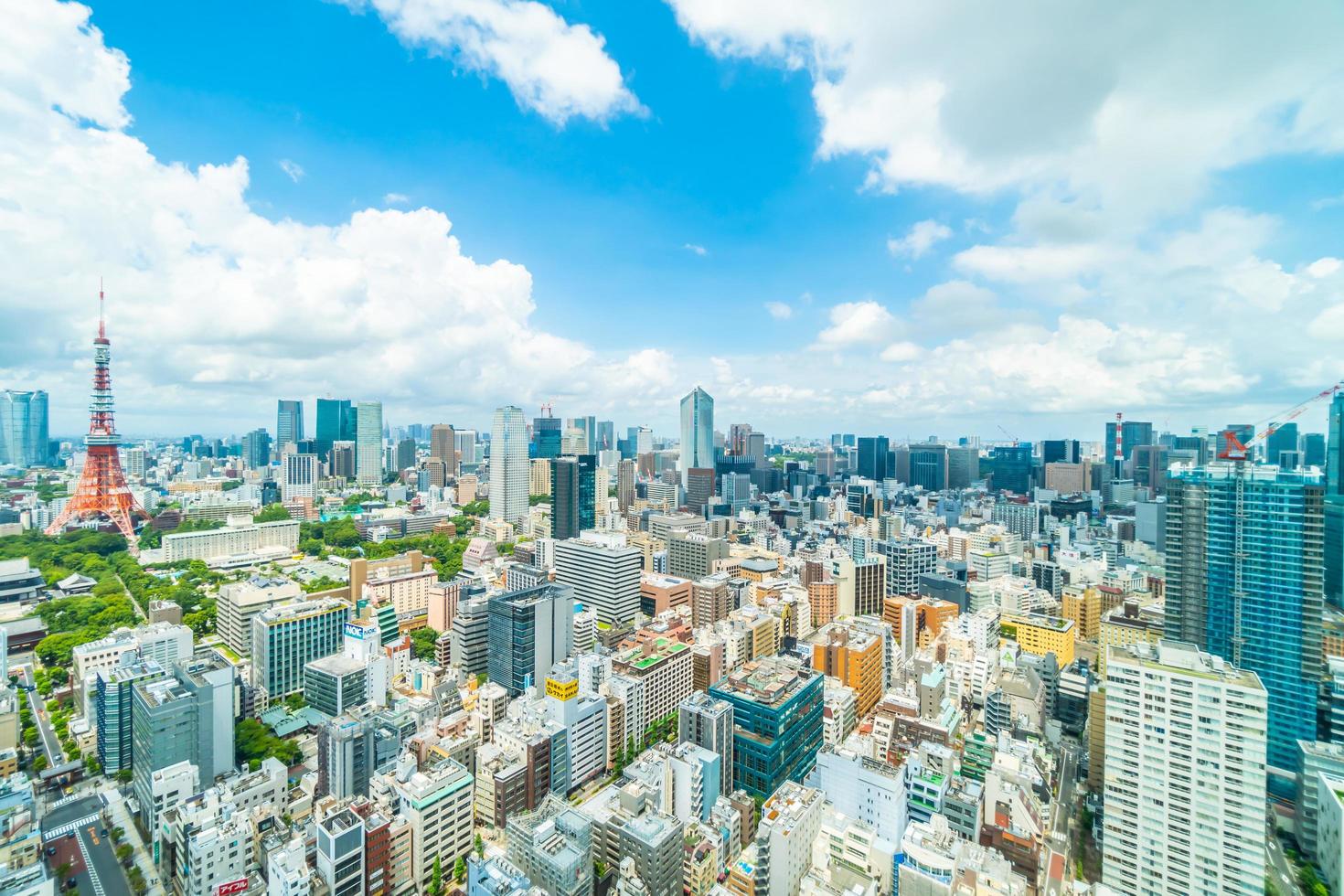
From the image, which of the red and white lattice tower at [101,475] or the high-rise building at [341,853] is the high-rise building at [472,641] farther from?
the red and white lattice tower at [101,475]

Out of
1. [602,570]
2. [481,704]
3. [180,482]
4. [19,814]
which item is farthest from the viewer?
[180,482]

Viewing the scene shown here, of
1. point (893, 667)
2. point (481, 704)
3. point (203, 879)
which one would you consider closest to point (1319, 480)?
point (893, 667)

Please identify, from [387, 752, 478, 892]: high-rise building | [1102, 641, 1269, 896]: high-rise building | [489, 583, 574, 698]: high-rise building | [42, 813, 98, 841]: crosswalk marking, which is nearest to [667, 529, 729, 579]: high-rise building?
[489, 583, 574, 698]: high-rise building

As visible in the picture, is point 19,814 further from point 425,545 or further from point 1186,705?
point 425,545

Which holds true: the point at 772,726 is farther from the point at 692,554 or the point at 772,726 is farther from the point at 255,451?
the point at 255,451

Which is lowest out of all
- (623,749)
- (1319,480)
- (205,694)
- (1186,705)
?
(623,749)

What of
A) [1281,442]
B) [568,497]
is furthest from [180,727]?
[1281,442]

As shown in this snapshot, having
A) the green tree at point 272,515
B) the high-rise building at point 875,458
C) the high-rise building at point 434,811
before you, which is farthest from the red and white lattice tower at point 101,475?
the high-rise building at point 875,458
